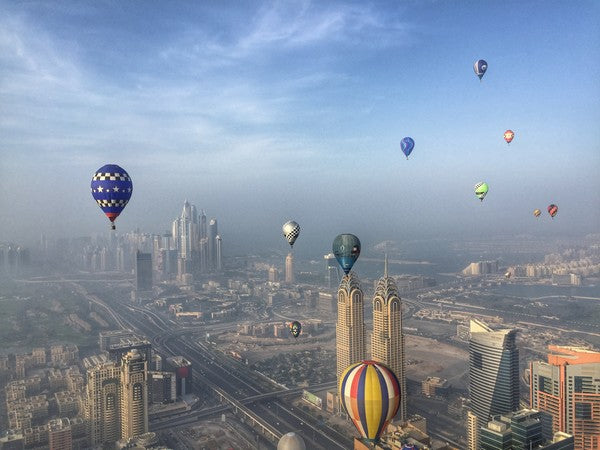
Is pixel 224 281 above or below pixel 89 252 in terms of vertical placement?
below

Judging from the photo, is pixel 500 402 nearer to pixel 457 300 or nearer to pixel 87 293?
pixel 457 300

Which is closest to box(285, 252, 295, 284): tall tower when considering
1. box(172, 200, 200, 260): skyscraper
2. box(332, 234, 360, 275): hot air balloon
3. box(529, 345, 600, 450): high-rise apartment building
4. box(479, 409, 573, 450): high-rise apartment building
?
box(172, 200, 200, 260): skyscraper

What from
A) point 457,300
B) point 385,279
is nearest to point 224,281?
point 457,300

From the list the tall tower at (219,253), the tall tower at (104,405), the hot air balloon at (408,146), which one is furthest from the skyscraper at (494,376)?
the tall tower at (219,253)

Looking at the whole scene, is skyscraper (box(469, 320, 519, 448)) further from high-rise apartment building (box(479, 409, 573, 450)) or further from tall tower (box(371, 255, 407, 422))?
high-rise apartment building (box(479, 409, 573, 450))

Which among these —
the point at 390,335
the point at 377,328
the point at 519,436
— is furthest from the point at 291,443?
the point at 377,328

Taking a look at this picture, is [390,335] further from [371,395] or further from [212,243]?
[212,243]

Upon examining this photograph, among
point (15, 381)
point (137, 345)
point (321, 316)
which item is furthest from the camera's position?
point (321, 316)
